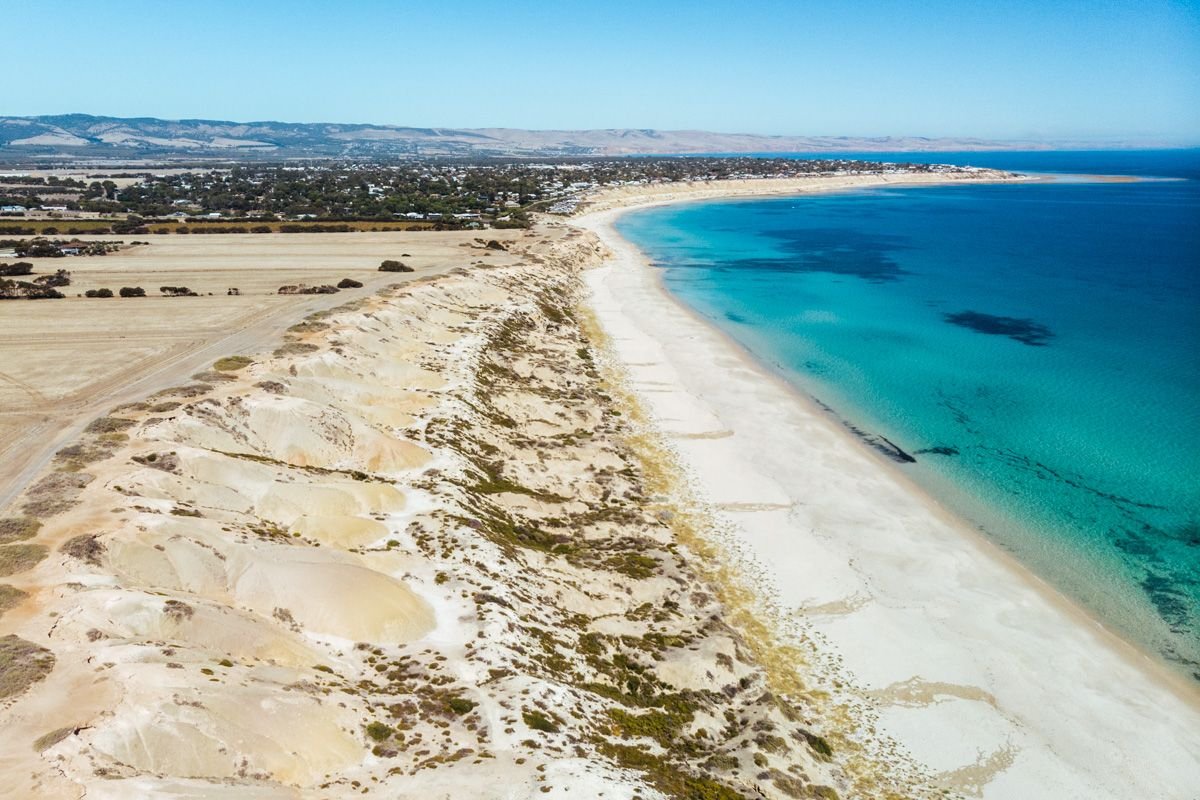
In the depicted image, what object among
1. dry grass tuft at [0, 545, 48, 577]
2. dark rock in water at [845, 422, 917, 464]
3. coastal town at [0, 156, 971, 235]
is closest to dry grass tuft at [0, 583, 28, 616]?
dry grass tuft at [0, 545, 48, 577]

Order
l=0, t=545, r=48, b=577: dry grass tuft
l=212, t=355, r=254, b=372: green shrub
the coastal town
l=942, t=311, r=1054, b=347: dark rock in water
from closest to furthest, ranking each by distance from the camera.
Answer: l=0, t=545, r=48, b=577: dry grass tuft
l=212, t=355, r=254, b=372: green shrub
l=942, t=311, r=1054, b=347: dark rock in water
the coastal town

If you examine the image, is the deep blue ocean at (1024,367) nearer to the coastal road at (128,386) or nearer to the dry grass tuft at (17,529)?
the dry grass tuft at (17,529)

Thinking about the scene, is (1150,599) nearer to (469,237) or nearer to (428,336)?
(428,336)

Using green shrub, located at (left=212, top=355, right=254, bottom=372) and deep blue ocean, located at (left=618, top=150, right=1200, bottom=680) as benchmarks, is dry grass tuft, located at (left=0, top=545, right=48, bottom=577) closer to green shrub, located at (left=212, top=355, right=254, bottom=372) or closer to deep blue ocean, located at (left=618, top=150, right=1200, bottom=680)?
green shrub, located at (left=212, top=355, right=254, bottom=372)

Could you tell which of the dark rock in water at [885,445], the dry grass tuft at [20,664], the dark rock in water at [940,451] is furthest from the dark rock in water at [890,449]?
the dry grass tuft at [20,664]

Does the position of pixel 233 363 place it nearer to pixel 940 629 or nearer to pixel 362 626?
pixel 362 626

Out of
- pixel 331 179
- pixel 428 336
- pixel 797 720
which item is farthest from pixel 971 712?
pixel 331 179
